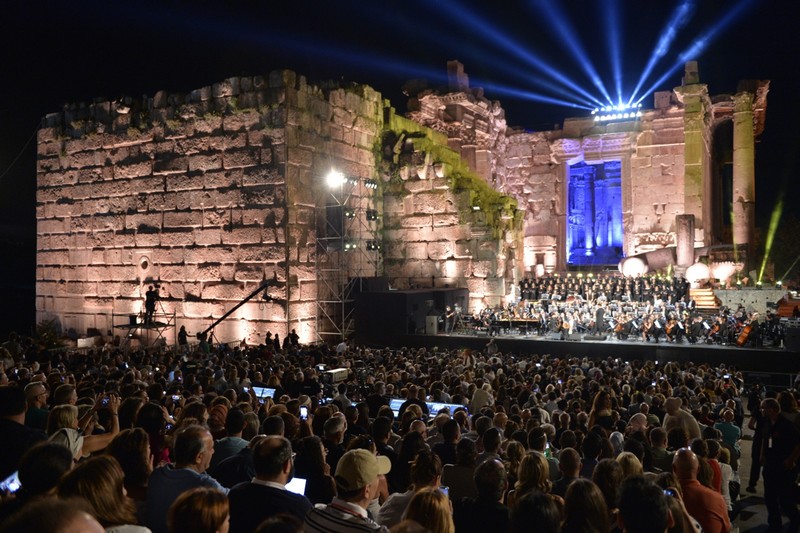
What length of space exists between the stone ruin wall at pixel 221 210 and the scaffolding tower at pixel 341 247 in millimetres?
228

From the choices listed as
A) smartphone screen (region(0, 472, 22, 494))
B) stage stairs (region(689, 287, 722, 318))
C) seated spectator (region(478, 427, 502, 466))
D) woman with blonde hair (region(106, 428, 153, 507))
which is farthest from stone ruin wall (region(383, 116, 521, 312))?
smartphone screen (region(0, 472, 22, 494))

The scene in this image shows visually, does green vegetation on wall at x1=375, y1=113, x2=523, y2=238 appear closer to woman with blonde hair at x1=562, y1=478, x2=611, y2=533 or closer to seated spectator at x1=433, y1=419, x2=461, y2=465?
seated spectator at x1=433, y1=419, x2=461, y2=465

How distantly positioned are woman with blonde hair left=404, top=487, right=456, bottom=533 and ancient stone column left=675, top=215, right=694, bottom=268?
30125mm

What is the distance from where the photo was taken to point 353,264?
2333cm

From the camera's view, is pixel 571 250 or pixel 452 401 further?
pixel 571 250

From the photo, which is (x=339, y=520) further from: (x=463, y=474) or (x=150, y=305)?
(x=150, y=305)

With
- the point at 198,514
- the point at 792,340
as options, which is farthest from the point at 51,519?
the point at 792,340

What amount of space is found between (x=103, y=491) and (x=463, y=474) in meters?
2.90

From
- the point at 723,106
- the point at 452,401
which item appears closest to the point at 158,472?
the point at 452,401

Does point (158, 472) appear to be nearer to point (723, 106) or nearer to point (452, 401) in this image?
point (452, 401)

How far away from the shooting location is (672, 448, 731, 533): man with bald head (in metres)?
4.41

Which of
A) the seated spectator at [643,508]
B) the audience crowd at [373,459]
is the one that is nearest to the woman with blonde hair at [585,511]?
the audience crowd at [373,459]

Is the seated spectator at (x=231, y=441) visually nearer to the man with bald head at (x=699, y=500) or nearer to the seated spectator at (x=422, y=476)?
the seated spectator at (x=422, y=476)

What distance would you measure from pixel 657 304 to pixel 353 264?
11.5m
